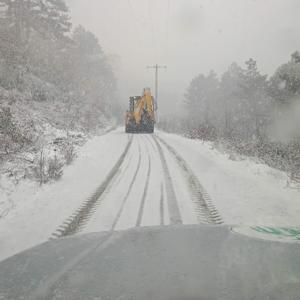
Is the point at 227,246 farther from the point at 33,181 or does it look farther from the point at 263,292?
the point at 33,181

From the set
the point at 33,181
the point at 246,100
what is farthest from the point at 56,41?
the point at 33,181

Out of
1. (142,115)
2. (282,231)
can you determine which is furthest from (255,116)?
(282,231)

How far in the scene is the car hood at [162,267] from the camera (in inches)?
64.8

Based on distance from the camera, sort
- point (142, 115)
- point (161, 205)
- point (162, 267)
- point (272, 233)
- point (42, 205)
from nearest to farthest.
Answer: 1. point (162, 267)
2. point (272, 233)
3. point (161, 205)
4. point (42, 205)
5. point (142, 115)

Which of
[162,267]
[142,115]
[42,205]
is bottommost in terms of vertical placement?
[42,205]

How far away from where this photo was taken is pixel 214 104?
70000 millimetres

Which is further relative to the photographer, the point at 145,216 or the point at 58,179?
A: the point at 58,179

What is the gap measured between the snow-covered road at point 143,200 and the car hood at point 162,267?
2.23m

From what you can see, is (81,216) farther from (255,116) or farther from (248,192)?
(255,116)

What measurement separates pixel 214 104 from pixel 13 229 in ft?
220

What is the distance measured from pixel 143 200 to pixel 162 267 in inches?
174

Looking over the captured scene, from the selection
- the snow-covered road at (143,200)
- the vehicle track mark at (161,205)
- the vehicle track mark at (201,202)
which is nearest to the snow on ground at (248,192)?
the snow-covered road at (143,200)

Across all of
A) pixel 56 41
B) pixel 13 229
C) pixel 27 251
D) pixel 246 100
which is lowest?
pixel 13 229

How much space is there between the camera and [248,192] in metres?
7.41
